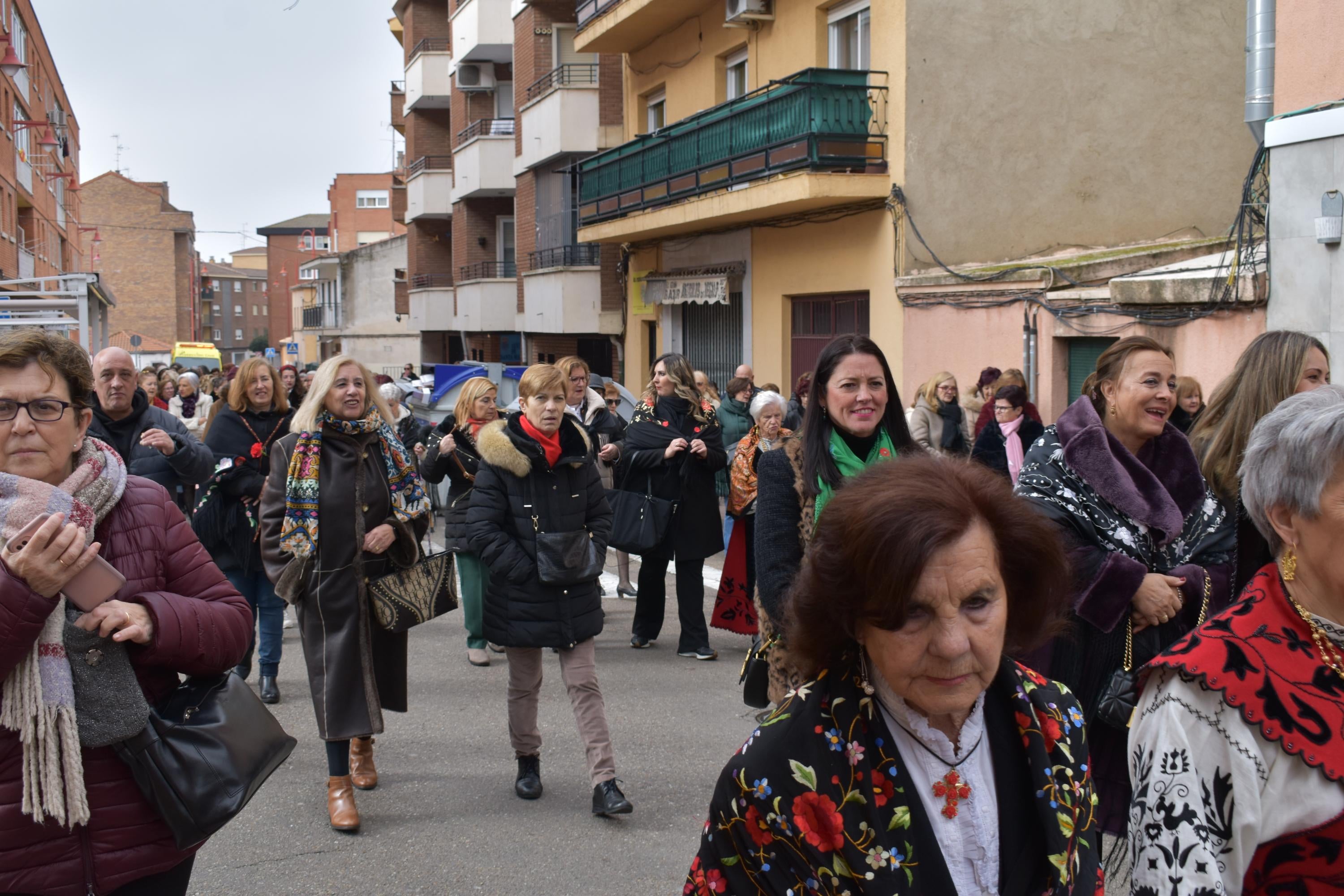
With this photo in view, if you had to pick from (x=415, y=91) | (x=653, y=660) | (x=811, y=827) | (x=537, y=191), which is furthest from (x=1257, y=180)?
(x=415, y=91)

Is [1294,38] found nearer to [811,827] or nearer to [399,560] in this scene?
[399,560]

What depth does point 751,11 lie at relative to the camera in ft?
59.1

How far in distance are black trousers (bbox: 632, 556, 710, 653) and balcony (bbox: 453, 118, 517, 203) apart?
898 inches

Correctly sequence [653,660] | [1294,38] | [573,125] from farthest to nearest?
[573,125], [1294,38], [653,660]

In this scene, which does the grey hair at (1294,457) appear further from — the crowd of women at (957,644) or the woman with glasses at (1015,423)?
the woman with glasses at (1015,423)

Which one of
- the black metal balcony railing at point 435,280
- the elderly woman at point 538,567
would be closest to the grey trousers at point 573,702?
the elderly woman at point 538,567

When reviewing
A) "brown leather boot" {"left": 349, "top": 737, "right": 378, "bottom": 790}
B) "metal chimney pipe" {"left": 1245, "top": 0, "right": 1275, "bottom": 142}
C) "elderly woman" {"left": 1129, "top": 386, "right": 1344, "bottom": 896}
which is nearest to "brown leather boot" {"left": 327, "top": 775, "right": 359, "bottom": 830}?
"brown leather boot" {"left": 349, "top": 737, "right": 378, "bottom": 790}

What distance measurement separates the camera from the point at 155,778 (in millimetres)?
2850

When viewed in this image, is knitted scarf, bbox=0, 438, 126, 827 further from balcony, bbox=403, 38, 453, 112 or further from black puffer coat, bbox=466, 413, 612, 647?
balcony, bbox=403, 38, 453, 112

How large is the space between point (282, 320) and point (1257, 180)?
12085cm

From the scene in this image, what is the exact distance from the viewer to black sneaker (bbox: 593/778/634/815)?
5.58 meters

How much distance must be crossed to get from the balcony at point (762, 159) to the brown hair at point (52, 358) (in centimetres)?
1307

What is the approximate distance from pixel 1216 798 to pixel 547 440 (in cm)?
405

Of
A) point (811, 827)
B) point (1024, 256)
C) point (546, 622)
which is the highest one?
point (1024, 256)
